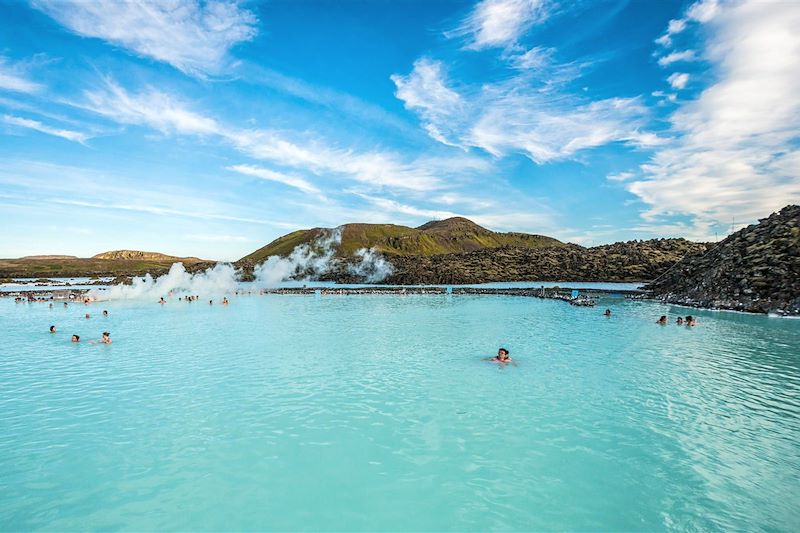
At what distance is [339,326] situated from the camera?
3497 cm

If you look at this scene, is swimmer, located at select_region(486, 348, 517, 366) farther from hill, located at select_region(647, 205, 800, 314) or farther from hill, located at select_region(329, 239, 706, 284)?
hill, located at select_region(329, 239, 706, 284)

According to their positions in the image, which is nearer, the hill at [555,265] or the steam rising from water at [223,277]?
the steam rising from water at [223,277]

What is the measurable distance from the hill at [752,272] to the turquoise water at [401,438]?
1847 centimetres

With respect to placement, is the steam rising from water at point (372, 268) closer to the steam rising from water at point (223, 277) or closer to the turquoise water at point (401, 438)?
the steam rising from water at point (223, 277)

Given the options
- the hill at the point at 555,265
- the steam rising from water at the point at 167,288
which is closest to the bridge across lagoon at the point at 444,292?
the steam rising from water at the point at 167,288

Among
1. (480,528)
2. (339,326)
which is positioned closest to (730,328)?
(339,326)

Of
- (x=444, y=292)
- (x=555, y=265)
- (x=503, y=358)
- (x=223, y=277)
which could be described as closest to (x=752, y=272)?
(x=503, y=358)

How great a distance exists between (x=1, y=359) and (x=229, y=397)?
17.5 meters

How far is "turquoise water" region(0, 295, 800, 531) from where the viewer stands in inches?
Answer: 339

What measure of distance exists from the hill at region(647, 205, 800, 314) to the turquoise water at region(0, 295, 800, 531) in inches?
727

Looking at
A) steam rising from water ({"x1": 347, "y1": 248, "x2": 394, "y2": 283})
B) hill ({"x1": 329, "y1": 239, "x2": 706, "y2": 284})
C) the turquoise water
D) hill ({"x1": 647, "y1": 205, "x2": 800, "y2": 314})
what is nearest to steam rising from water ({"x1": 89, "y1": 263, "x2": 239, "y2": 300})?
steam rising from water ({"x1": 347, "y1": 248, "x2": 394, "y2": 283})

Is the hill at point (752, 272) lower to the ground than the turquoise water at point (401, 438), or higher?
higher

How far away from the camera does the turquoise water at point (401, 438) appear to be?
8.60 metres

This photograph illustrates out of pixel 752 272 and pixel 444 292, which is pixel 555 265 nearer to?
pixel 444 292
